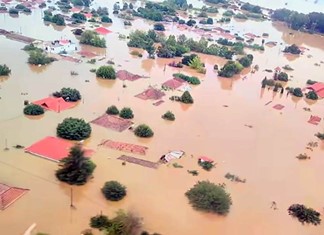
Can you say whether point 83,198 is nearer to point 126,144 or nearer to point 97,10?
point 126,144

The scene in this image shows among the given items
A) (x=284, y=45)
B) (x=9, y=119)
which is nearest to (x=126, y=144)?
(x=9, y=119)

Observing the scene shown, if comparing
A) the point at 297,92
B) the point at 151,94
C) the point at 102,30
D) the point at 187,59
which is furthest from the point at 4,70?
the point at 297,92

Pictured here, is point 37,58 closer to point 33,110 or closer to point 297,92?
point 33,110

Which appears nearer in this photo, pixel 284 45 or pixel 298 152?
pixel 298 152

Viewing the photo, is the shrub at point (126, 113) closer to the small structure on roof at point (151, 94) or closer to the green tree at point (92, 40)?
the small structure on roof at point (151, 94)

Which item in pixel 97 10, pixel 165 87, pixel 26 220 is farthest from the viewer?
pixel 97 10

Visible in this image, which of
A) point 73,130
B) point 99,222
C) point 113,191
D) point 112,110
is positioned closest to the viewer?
point 99,222
